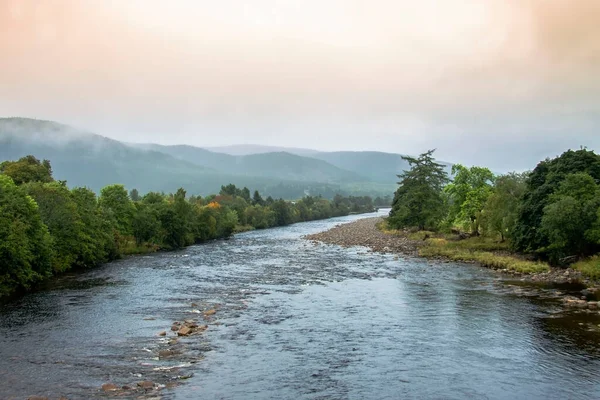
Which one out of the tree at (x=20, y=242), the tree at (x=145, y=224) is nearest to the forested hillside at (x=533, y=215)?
the tree at (x=145, y=224)

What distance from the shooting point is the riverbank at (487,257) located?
39.3 m

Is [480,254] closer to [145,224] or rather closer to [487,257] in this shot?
[487,257]

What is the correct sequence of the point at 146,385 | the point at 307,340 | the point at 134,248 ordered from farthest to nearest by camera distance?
the point at 134,248 < the point at 307,340 < the point at 146,385

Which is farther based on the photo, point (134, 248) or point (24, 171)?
point (134, 248)

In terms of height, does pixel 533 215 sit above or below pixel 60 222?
above

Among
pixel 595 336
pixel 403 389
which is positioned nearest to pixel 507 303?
pixel 595 336

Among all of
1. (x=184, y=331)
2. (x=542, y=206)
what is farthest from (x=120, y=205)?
(x=542, y=206)

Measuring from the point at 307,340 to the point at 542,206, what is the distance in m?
39.2

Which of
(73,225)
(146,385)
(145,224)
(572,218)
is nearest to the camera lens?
(146,385)

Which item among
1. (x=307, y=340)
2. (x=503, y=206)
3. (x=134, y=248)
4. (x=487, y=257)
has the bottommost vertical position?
(x=134, y=248)

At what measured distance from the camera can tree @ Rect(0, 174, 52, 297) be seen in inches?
1567

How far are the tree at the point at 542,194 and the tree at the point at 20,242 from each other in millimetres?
51327

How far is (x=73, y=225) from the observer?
183ft

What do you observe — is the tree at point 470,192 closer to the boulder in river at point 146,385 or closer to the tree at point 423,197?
the tree at point 423,197
